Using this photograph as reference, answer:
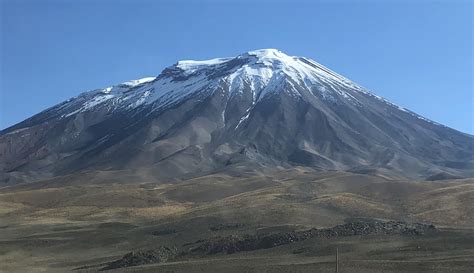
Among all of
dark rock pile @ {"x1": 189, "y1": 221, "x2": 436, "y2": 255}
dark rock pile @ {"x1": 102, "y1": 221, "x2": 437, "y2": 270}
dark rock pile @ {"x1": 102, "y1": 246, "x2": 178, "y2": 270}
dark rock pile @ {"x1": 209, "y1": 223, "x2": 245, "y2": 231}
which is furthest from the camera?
dark rock pile @ {"x1": 209, "y1": 223, "x2": 245, "y2": 231}

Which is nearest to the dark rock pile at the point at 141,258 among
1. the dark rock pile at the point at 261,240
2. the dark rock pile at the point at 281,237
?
the dark rock pile at the point at 261,240

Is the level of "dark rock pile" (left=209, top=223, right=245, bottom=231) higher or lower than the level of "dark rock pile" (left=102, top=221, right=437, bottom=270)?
A: higher

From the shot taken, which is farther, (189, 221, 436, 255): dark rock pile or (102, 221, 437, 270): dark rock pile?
(189, 221, 436, 255): dark rock pile

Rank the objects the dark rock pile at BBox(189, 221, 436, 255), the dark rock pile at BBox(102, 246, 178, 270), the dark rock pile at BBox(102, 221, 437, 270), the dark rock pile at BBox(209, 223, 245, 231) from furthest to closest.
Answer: the dark rock pile at BBox(209, 223, 245, 231), the dark rock pile at BBox(189, 221, 436, 255), the dark rock pile at BBox(102, 221, 437, 270), the dark rock pile at BBox(102, 246, 178, 270)

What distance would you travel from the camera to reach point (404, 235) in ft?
208

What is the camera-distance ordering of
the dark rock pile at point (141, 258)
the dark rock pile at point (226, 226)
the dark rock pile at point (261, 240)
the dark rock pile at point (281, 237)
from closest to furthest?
the dark rock pile at point (141, 258), the dark rock pile at point (261, 240), the dark rock pile at point (281, 237), the dark rock pile at point (226, 226)

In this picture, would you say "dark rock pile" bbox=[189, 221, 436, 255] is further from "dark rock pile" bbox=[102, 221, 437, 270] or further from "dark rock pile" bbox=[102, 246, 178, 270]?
"dark rock pile" bbox=[102, 246, 178, 270]

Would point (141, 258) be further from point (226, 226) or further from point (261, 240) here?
point (226, 226)

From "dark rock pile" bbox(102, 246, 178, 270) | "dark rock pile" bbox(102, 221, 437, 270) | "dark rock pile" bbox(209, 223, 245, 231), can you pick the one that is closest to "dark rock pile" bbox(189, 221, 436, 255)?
"dark rock pile" bbox(102, 221, 437, 270)

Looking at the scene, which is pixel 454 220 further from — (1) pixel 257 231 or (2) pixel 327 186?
(2) pixel 327 186

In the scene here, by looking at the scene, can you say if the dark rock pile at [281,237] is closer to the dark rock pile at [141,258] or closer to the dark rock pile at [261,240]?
the dark rock pile at [261,240]

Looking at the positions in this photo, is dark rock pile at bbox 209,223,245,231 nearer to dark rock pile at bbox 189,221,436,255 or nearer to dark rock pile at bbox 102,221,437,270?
dark rock pile at bbox 102,221,437,270

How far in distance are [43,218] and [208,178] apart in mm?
64317

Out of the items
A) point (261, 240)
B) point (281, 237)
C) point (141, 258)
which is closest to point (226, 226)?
point (261, 240)
